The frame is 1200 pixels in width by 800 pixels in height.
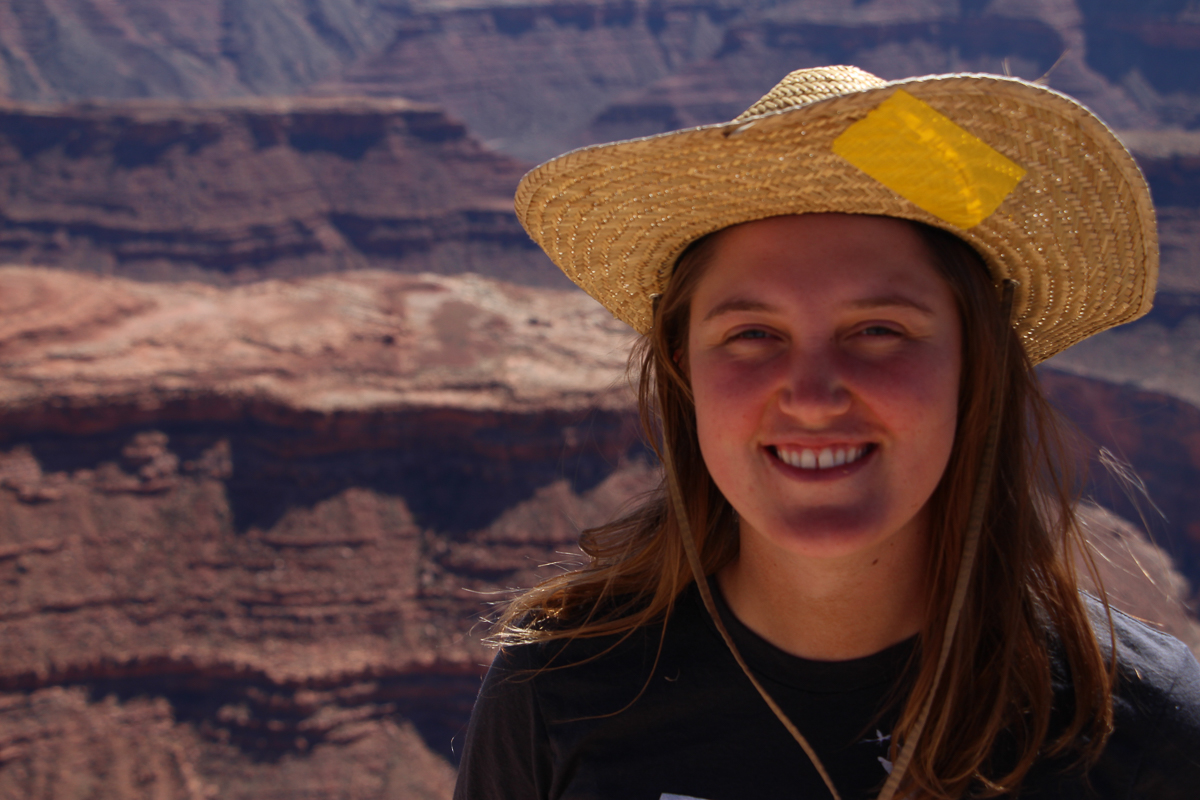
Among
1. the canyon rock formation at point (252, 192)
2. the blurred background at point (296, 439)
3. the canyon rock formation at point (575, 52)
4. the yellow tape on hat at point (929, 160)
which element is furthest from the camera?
the canyon rock formation at point (575, 52)

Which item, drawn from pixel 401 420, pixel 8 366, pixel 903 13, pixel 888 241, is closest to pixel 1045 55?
pixel 903 13

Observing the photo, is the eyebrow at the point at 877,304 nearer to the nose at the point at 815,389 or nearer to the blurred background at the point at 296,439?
the nose at the point at 815,389

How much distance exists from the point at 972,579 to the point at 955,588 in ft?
0.25

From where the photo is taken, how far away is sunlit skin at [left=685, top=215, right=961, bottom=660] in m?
1.30

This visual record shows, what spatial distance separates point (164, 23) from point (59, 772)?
201 feet

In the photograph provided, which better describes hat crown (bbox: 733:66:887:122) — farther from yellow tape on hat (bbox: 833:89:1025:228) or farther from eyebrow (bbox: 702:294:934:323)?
eyebrow (bbox: 702:294:934:323)

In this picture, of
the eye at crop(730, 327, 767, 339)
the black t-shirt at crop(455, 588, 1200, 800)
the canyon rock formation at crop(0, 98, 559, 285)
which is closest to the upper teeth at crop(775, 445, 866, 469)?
the eye at crop(730, 327, 767, 339)

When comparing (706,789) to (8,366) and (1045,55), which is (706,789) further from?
(1045,55)

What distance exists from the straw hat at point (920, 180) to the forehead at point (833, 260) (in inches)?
1.2

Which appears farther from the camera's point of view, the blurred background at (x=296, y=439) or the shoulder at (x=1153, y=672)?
the blurred background at (x=296, y=439)

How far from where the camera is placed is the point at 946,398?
1.33 m

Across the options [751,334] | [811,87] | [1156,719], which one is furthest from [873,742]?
[811,87]

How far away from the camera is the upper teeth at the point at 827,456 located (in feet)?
4.30

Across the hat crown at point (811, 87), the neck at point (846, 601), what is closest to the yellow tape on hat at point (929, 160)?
the hat crown at point (811, 87)
